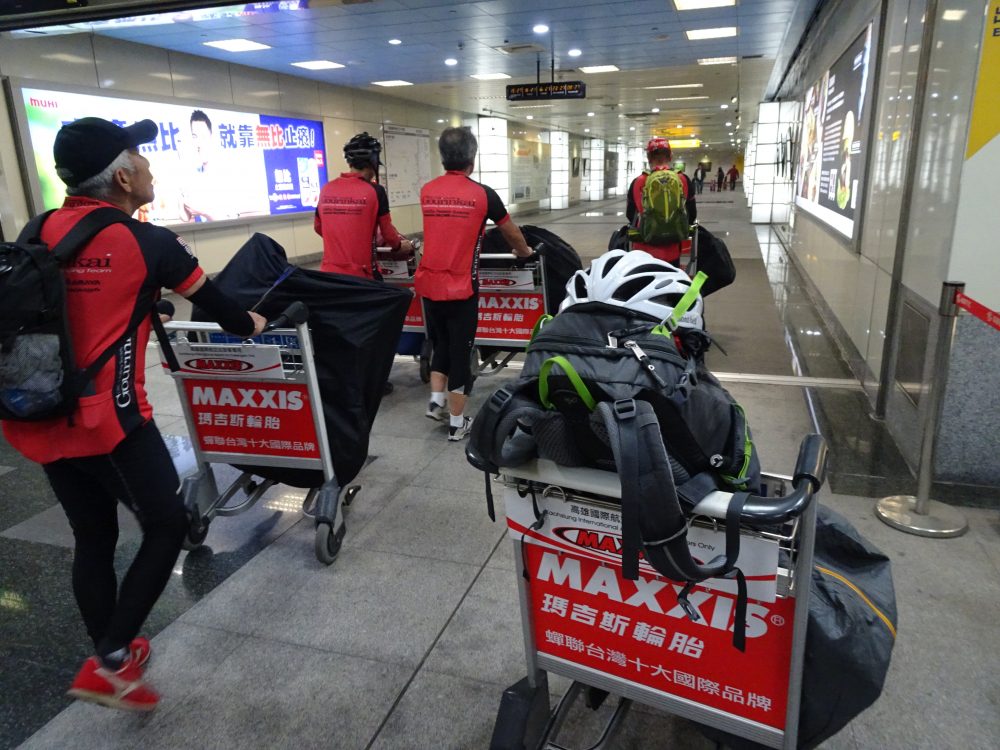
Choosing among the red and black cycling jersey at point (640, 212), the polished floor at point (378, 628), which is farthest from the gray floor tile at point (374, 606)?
the red and black cycling jersey at point (640, 212)

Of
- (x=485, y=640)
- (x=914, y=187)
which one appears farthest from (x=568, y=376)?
(x=914, y=187)

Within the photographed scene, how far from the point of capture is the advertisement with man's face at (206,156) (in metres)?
8.80

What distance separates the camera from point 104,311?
1.83 m

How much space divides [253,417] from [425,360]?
2.48 metres

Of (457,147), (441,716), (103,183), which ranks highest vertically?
(457,147)

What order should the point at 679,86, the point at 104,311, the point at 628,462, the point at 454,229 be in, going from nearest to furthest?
1. the point at 628,462
2. the point at 104,311
3. the point at 454,229
4. the point at 679,86

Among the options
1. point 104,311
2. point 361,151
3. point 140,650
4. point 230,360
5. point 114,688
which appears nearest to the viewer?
point 104,311

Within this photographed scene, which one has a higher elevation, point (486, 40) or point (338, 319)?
point (486, 40)

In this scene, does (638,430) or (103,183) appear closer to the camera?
(638,430)

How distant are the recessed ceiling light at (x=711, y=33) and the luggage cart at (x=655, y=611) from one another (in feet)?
34.8

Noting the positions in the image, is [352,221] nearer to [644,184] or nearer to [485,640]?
[644,184]

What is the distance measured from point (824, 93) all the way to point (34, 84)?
998 centimetres

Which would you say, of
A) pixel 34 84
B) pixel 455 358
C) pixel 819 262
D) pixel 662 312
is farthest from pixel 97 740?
pixel 34 84

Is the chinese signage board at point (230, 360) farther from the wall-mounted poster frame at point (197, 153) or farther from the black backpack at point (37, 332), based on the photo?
the wall-mounted poster frame at point (197, 153)
